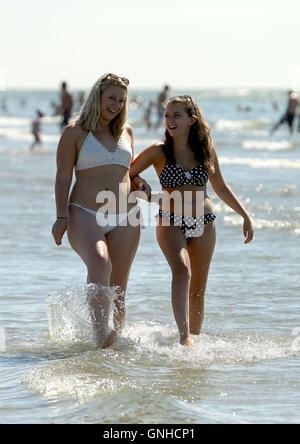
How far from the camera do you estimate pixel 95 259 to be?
548cm

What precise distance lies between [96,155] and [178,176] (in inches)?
22.0

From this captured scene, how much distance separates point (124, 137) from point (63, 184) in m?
0.52

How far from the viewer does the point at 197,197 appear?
19.1 feet

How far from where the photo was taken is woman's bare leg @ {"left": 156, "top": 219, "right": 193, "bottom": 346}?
569cm

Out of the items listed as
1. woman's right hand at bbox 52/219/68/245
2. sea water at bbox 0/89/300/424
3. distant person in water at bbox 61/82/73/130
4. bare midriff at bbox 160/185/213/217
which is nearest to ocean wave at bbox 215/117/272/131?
distant person in water at bbox 61/82/73/130

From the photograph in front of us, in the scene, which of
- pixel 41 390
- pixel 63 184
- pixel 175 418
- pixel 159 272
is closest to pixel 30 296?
pixel 159 272

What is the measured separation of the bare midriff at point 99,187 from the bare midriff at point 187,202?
298 mm

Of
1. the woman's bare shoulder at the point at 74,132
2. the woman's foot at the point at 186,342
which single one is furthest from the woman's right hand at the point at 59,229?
the woman's foot at the point at 186,342

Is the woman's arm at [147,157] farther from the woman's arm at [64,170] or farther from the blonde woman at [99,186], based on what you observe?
the woman's arm at [64,170]

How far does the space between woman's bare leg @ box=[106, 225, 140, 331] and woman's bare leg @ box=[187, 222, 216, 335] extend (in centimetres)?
41

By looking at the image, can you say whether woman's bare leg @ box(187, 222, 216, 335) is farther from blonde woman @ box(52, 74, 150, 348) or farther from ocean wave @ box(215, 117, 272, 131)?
ocean wave @ box(215, 117, 272, 131)

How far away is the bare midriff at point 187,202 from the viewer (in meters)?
5.79

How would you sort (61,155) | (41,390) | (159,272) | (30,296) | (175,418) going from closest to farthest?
(175,418) → (41,390) → (61,155) → (30,296) → (159,272)

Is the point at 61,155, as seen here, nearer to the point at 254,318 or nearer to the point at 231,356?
the point at 231,356
